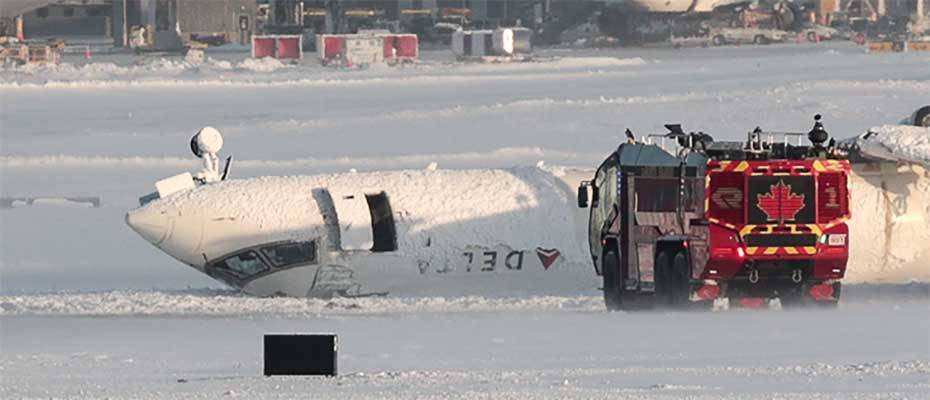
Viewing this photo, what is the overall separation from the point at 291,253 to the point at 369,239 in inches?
41.2

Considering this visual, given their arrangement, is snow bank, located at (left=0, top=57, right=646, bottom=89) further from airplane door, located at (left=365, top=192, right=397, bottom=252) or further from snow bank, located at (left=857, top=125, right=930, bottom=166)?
snow bank, located at (left=857, top=125, right=930, bottom=166)

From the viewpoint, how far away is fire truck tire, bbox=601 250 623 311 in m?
25.5

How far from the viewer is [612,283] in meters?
25.7

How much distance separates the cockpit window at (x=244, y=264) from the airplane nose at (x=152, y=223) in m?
0.85

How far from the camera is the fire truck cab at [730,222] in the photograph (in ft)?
78.9

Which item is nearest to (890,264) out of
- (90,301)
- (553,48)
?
(90,301)

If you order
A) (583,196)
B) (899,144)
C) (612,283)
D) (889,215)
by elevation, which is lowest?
(612,283)

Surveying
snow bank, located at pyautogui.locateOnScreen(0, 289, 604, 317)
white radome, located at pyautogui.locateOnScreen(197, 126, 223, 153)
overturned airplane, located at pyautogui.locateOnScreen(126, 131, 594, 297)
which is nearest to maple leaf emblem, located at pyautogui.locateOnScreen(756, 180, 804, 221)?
snow bank, located at pyautogui.locateOnScreen(0, 289, 604, 317)

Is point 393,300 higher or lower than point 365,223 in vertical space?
lower

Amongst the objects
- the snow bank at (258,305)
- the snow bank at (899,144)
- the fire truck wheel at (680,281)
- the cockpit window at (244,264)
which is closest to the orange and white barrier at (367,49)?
the cockpit window at (244,264)

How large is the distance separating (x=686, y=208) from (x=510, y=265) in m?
4.20

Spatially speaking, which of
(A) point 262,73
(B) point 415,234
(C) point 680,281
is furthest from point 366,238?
(A) point 262,73

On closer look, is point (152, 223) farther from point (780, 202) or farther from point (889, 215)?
point (889, 215)

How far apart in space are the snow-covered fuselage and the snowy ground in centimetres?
61
